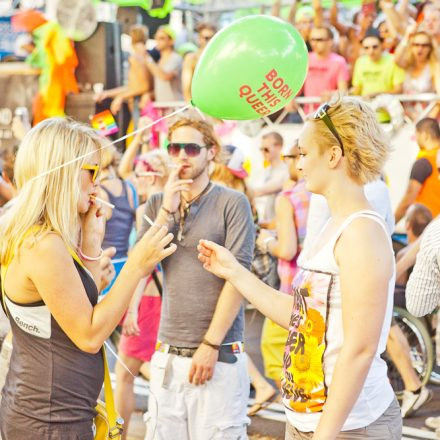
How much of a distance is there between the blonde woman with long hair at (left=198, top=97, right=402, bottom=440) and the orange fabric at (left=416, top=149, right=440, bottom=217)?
4.61m

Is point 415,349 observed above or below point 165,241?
below

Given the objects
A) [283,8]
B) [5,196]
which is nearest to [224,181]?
[5,196]

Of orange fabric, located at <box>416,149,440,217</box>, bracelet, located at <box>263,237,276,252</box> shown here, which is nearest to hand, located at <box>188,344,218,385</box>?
bracelet, located at <box>263,237,276,252</box>

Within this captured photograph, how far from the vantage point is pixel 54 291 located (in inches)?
98.4

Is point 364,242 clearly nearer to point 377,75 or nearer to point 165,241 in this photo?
point 165,241

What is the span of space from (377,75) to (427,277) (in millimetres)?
6272

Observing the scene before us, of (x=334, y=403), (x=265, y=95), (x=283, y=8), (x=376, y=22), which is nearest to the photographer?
(x=334, y=403)

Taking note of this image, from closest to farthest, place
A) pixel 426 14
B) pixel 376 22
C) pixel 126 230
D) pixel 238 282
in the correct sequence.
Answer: pixel 238 282 → pixel 126 230 → pixel 426 14 → pixel 376 22

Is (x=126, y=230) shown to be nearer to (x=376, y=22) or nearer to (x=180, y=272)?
(x=180, y=272)

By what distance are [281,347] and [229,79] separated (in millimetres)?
2707

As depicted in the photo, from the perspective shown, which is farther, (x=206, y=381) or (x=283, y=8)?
(x=283, y=8)

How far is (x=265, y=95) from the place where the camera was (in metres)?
3.21

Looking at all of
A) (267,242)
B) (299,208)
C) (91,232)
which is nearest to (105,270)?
(91,232)

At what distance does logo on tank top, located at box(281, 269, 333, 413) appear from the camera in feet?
7.93
